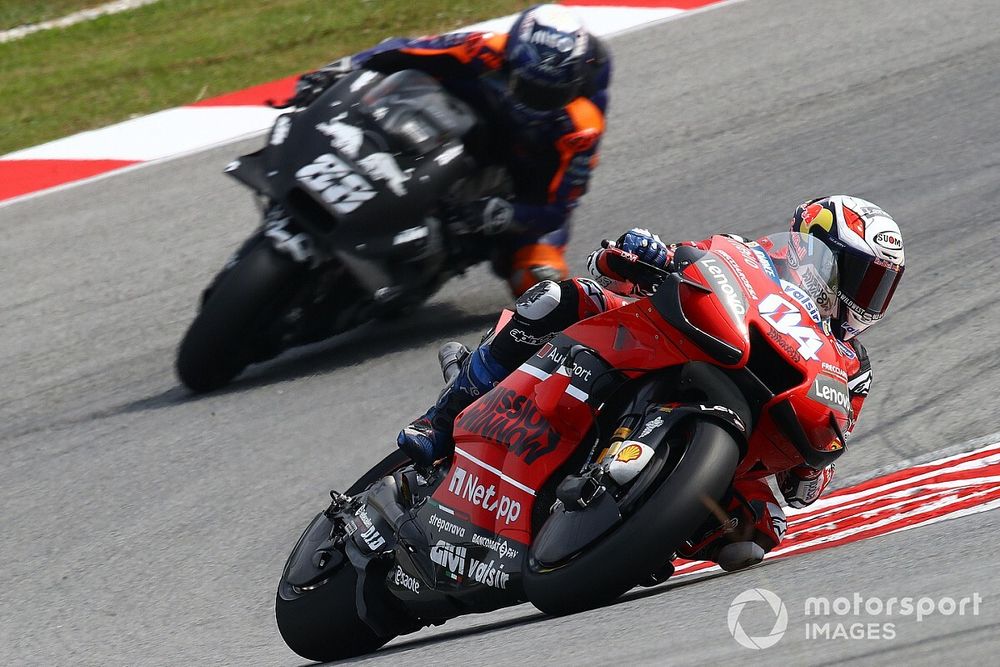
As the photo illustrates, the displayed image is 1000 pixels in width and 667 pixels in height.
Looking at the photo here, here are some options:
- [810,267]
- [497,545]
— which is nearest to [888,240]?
[810,267]

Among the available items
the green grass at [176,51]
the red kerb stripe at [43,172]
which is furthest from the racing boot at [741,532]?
the green grass at [176,51]

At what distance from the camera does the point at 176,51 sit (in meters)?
10.9

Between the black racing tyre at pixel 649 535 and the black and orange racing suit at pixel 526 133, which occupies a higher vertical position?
the black racing tyre at pixel 649 535

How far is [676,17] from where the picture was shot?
9.72 meters

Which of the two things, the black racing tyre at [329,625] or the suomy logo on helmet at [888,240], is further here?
the black racing tyre at [329,625]

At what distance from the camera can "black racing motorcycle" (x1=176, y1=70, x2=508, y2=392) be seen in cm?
584

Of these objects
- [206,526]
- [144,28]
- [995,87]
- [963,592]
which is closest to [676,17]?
[995,87]

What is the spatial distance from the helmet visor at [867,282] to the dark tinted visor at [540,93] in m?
2.56

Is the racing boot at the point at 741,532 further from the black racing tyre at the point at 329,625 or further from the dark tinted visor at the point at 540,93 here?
the dark tinted visor at the point at 540,93

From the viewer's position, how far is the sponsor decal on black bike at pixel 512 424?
3477mm

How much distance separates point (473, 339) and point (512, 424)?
9.64 ft

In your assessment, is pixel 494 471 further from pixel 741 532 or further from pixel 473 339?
pixel 473 339

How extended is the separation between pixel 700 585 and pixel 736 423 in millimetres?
685

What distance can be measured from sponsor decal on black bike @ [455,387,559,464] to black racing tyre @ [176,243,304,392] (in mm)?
2220
